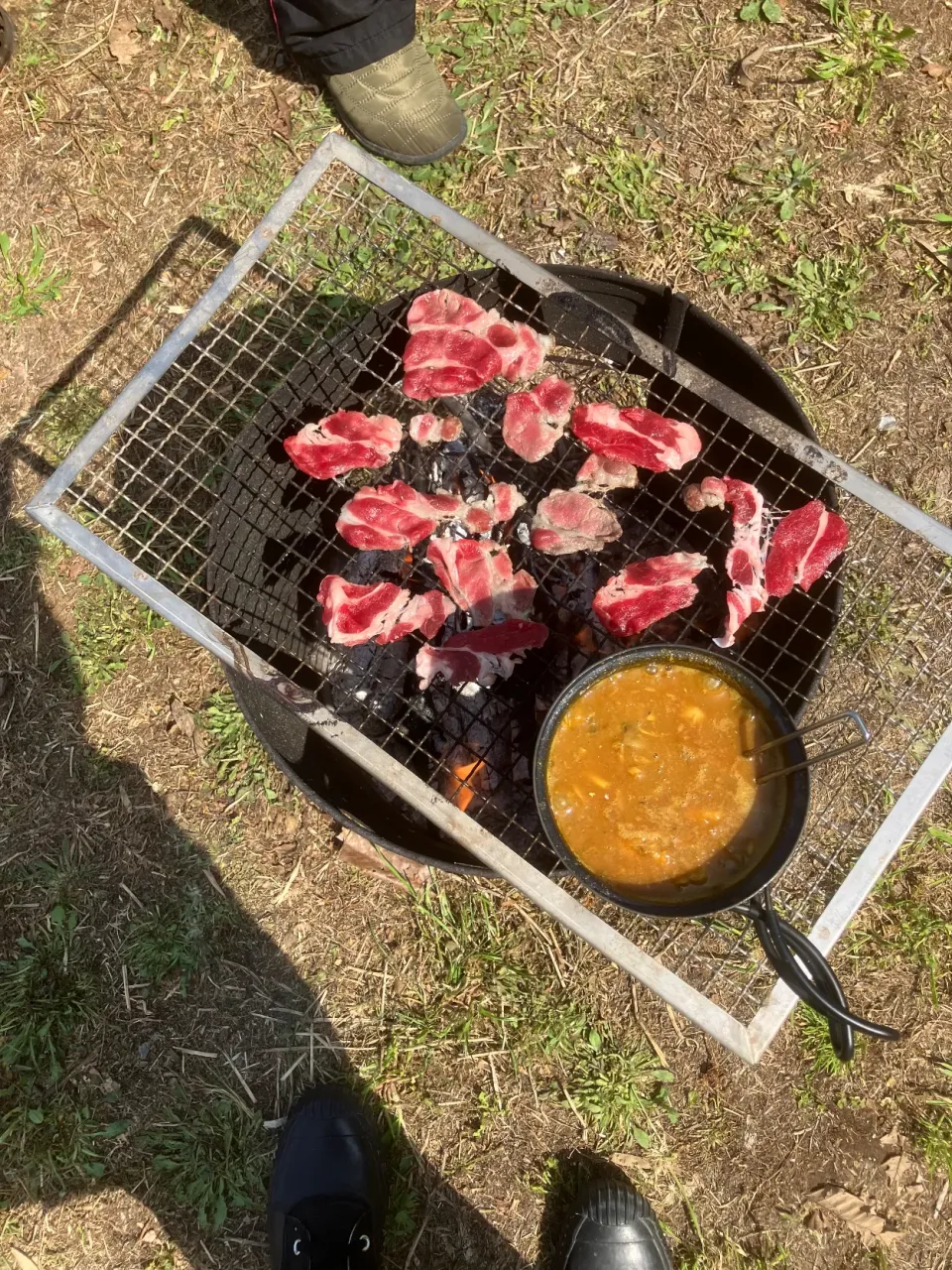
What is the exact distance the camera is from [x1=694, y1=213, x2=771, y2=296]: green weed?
13.1ft

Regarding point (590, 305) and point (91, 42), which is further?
point (91, 42)

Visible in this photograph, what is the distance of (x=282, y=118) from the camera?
4.15m

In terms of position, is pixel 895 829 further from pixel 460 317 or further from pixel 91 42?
pixel 91 42

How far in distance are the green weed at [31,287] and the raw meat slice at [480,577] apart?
2492 mm

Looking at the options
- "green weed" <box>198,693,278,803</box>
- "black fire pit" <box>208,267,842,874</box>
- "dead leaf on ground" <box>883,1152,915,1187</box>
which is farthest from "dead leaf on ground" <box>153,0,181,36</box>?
"dead leaf on ground" <box>883,1152,915,1187</box>

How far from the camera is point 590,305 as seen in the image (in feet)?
9.52

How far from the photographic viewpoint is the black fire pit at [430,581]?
2994 mm

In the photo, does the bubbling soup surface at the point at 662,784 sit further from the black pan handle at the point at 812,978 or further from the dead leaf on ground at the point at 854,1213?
the dead leaf on ground at the point at 854,1213

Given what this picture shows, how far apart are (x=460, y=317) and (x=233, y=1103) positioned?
3275mm

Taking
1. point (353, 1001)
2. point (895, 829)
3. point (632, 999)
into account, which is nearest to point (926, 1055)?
point (632, 999)

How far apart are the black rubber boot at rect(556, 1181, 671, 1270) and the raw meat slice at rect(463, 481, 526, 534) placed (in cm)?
271

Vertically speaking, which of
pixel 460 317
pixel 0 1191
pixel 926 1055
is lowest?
pixel 0 1191

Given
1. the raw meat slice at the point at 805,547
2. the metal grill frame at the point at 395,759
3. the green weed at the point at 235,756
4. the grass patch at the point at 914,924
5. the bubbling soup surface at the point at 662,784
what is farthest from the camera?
the green weed at the point at 235,756

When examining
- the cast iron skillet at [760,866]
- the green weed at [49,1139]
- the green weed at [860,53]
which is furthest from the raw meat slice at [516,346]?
the green weed at [49,1139]
